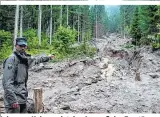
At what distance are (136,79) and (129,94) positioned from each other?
1587 millimetres

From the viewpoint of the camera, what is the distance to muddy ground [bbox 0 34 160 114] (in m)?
5.10

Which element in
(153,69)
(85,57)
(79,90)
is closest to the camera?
(79,90)

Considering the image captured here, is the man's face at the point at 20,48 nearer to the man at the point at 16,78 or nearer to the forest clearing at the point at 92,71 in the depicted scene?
the man at the point at 16,78

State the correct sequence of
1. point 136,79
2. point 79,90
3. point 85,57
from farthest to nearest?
point 85,57 → point 136,79 → point 79,90

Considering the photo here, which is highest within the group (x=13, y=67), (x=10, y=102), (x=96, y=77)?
(x=13, y=67)

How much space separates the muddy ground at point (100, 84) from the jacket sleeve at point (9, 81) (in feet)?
3.83

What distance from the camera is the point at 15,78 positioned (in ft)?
11.6

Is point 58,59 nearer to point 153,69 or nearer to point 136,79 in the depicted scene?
point 136,79

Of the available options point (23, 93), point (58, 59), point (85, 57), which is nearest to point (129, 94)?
point (58, 59)

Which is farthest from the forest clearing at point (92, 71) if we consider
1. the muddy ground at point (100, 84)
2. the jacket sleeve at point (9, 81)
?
the jacket sleeve at point (9, 81)

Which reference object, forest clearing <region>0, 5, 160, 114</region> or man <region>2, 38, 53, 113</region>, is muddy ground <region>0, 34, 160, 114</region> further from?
man <region>2, 38, 53, 113</region>

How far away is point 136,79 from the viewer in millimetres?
7562

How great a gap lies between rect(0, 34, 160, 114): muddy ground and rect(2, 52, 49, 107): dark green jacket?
1.01m

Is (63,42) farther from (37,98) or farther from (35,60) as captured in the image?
(35,60)
